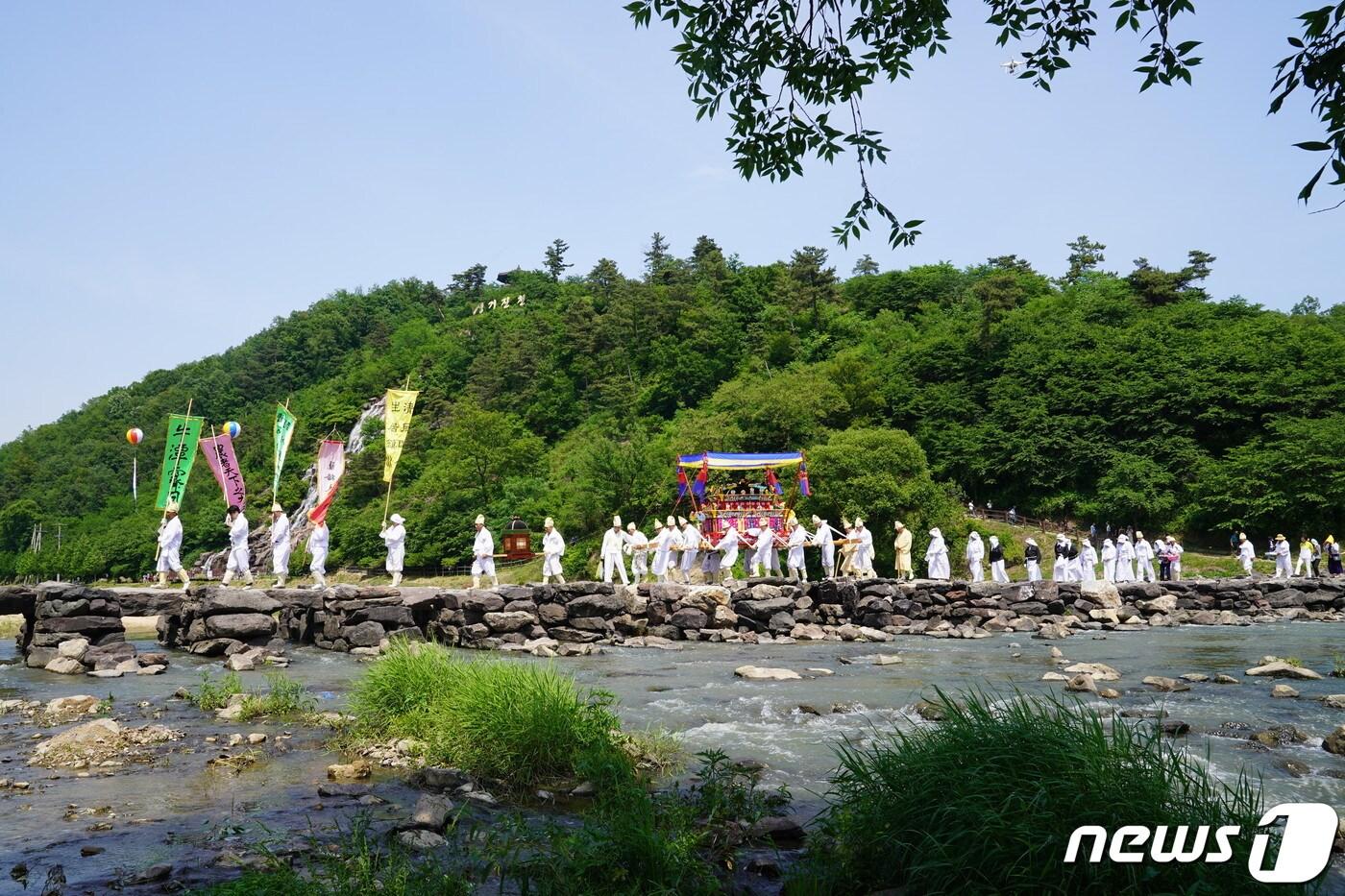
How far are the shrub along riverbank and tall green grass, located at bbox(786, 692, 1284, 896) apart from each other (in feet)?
0.03

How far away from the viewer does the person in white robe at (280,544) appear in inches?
880

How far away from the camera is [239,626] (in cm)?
1811

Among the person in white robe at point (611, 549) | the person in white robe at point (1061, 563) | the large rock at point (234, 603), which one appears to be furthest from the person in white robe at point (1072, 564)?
the large rock at point (234, 603)

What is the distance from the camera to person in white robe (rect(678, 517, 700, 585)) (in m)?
26.6

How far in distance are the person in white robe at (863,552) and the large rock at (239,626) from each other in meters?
15.8

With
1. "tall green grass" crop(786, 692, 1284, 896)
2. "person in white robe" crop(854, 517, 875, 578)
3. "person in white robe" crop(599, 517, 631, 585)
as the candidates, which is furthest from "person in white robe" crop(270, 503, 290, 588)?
"tall green grass" crop(786, 692, 1284, 896)

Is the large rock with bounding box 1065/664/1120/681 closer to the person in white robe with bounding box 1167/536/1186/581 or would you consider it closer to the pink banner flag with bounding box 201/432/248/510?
the pink banner flag with bounding box 201/432/248/510

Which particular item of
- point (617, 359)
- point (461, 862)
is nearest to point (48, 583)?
point (461, 862)

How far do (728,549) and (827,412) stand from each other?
85.1ft

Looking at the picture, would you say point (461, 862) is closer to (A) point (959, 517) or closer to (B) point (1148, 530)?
(A) point (959, 517)

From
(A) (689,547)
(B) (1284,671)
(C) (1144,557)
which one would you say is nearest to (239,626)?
(A) (689,547)

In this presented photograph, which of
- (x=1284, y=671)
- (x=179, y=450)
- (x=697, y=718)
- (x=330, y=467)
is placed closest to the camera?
(x=697, y=718)

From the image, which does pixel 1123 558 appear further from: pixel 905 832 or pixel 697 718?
pixel 905 832

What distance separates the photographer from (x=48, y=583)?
1819cm
